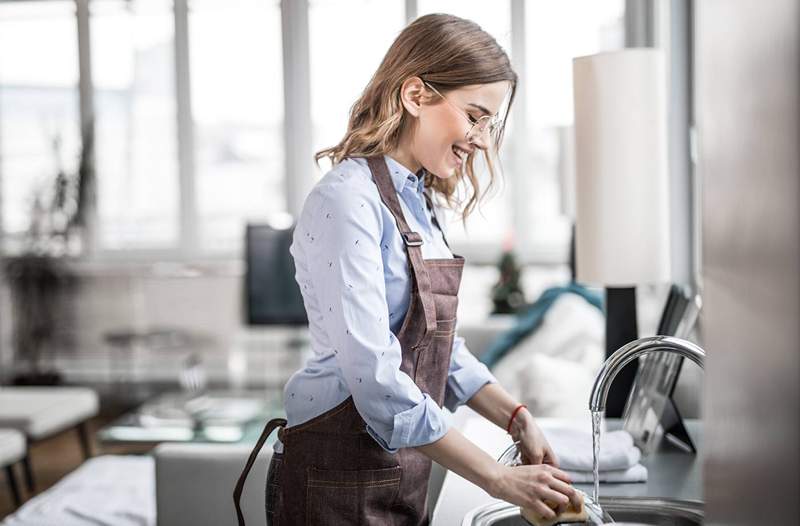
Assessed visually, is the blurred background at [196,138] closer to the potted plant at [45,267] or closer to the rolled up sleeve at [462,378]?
the potted plant at [45,267]

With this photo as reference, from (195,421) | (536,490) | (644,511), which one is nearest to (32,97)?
(195,421)

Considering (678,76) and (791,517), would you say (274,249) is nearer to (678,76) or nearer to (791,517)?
(678,76)

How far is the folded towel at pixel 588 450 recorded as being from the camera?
149 centimetres

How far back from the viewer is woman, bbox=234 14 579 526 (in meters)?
1.13

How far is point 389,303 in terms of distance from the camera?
49.3 inches

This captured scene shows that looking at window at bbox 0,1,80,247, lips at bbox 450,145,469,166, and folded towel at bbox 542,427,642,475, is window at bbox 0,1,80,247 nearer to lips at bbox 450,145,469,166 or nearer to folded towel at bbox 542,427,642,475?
folded towel at bbox 542,427,642,475

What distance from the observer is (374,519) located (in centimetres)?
126

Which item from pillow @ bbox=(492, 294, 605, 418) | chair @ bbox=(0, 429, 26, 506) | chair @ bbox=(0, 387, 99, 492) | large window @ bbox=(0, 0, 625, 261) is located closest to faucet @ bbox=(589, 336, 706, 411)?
pillow @ bbox=(492, 294, 605, 418)

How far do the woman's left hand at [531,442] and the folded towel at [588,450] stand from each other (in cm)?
15

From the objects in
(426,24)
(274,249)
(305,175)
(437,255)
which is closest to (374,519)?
(437,255)

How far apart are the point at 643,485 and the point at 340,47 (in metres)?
4.98

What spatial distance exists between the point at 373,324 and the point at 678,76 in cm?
247

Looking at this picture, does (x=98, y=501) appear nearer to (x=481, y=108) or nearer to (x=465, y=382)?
(x=465, y=382)

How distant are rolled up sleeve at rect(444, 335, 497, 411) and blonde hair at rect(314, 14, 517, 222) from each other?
1.19 feet
